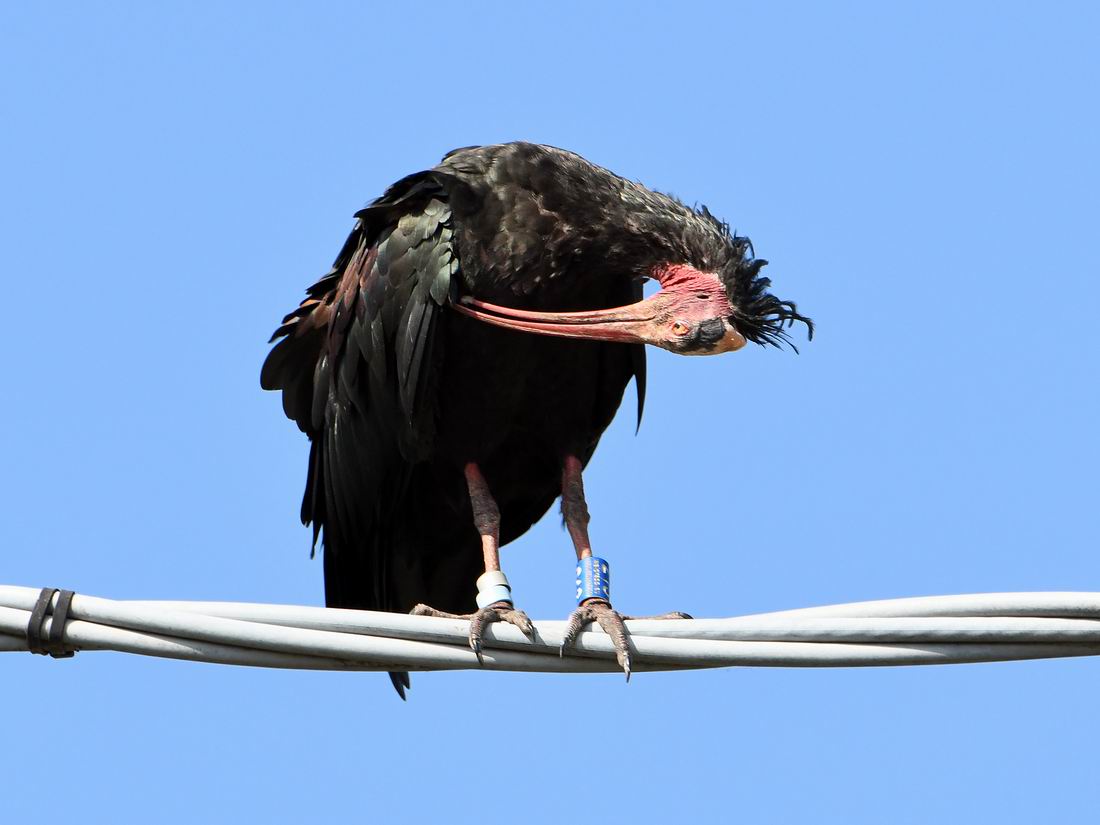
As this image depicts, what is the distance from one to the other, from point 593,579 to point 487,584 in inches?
15.5

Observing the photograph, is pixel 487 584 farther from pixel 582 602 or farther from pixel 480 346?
pixel 480 346

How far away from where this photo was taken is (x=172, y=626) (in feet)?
16.9

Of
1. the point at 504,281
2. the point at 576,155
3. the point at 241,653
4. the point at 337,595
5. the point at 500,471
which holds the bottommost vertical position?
the point at 241,653

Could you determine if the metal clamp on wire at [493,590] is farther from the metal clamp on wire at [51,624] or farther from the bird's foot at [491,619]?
the metal clamp on wire at [51,624]

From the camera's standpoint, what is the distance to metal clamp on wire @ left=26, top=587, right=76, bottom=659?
5.16m

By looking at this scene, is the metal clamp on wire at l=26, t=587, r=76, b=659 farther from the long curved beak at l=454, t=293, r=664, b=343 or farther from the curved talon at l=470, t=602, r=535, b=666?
the long curved beak at l=454, t=293, r=664, b=343

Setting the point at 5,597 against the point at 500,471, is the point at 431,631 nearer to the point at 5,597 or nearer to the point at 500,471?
the point at 5,597

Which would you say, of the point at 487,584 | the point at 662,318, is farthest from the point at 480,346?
the point at 487,584

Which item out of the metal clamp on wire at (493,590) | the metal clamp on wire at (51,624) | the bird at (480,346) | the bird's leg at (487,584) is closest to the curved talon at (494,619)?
the bird's leg at (487,584)

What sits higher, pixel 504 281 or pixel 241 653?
pixel 504 281

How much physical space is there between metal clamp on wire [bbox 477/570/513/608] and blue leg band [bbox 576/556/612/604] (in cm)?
27

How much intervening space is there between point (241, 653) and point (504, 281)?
2720 millimetres

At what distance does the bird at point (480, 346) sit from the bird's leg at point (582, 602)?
1 centimetres

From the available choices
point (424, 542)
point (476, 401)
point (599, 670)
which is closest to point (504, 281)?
point (476, 401)
